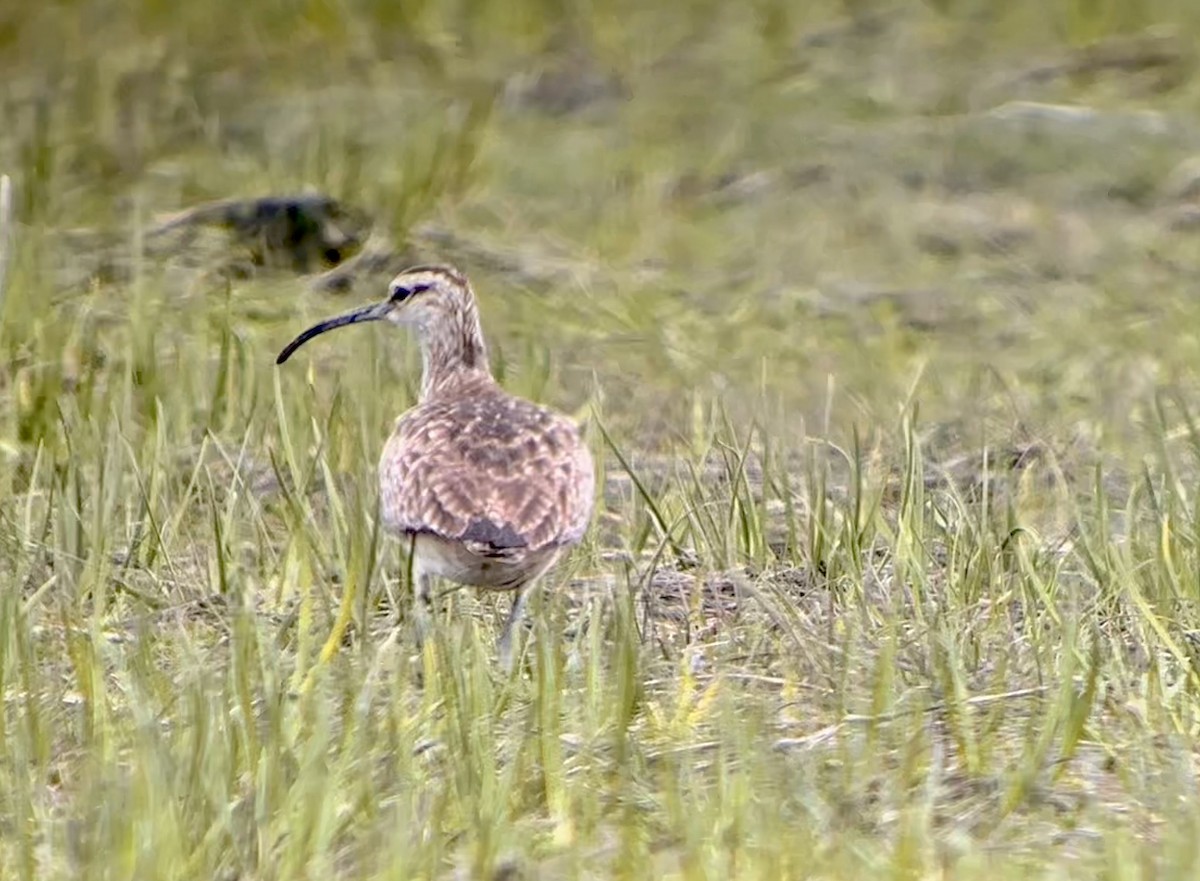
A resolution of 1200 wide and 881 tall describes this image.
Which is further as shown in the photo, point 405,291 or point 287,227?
point 287,227

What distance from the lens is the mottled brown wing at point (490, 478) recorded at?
6461 mm

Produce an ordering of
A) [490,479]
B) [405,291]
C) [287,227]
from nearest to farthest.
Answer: [490,479]
[405,291]
[287,227]

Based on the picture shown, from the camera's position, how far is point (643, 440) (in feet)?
28.7

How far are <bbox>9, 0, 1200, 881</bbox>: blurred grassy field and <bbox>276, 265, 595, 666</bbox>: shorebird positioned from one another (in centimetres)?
13

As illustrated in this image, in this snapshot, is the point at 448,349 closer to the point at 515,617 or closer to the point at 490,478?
the point at 490,478

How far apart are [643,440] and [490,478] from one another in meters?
2.17

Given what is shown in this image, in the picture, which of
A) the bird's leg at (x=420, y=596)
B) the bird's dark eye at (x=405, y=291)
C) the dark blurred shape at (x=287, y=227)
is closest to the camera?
the bird's leg at (x=420, y=596)

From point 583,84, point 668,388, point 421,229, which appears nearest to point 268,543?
point 668,388

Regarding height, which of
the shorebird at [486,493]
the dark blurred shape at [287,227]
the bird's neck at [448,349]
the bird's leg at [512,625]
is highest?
the dark blurred shape at [287,227]

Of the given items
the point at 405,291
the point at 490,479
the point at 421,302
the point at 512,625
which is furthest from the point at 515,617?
the point at 405,291

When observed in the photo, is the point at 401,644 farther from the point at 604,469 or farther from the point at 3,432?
the point at 3,432

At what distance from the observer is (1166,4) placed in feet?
46.1

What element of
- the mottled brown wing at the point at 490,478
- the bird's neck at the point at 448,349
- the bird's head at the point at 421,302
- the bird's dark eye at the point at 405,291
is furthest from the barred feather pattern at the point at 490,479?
the bird's dark eye at the point at 405,291

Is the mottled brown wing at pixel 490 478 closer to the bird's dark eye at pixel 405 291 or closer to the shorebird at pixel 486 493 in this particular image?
the shorebird at pixel 486 493
